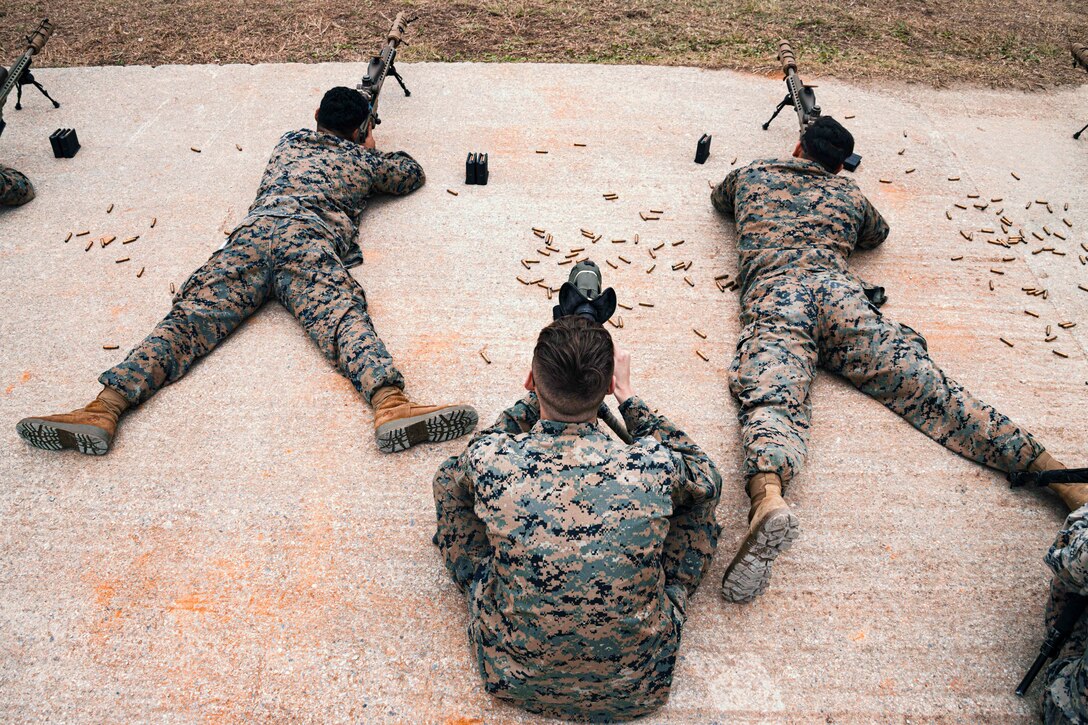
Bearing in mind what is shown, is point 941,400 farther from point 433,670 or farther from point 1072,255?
point 433,670

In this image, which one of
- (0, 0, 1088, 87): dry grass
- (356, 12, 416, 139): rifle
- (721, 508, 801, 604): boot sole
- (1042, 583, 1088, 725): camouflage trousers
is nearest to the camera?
(1042, 583, 1088, 725): camouflage trousers

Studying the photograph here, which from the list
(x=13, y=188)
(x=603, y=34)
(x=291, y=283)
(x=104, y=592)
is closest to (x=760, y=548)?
(x=104, y=592)

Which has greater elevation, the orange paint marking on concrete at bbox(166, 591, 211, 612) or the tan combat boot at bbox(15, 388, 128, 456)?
the tan combat boot at bbox(15, 388, 128, 456)

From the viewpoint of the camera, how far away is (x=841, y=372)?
410 cm

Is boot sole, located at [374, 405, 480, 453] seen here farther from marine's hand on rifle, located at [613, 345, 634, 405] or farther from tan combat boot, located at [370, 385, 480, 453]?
marine's hand on rifle, located at [613, 345, 634, 405]

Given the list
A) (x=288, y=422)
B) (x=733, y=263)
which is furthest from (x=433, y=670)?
(x=733, y=263)

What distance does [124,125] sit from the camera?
6.45 meters

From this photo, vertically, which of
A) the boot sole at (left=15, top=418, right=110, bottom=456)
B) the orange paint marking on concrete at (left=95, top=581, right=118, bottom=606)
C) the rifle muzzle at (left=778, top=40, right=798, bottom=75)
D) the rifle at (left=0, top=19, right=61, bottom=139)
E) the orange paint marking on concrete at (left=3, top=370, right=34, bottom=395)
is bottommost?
the orange paint marking on concrete at (left=95, top=581, right=118, bottom=606)

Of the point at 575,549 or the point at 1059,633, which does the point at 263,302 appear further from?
the point at 1059,633

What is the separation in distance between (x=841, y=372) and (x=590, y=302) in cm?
168

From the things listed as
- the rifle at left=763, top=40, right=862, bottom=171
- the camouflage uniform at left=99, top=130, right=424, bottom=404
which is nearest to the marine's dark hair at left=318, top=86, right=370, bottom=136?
the camouflage uniform at left=99, top=130, right=424, bottom=404

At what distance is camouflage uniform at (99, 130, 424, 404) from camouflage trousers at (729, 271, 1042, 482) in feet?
6.06

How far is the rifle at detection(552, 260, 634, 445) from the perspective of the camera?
3.16 meters

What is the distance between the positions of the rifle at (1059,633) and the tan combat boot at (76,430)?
13.4 ft
